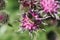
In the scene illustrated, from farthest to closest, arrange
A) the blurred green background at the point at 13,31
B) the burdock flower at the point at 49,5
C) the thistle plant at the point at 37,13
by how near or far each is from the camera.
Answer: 1. the blurred green background at the point at 13,31
2. the burdock flower at the point at 49,5
3. the thistle plant at the point at 37,13

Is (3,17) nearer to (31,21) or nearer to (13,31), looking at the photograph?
(31,21)

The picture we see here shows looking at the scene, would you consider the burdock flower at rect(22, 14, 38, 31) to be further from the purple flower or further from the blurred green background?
the blurred green background

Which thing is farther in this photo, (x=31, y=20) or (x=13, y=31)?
(x=13, y=31)

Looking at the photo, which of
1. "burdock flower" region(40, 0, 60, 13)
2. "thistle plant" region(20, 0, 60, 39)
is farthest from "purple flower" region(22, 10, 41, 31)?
"burdock flower" region(40, 0, 60, 13)

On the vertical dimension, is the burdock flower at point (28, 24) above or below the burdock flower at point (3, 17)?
below

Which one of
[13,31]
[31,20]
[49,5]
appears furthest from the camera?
[13,31]

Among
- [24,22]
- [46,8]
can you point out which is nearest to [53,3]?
[46,8]

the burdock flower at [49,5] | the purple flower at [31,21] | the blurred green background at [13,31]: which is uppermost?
the burdock flower at [49,5]

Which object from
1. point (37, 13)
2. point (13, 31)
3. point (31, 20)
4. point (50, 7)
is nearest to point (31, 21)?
point (31, 20)

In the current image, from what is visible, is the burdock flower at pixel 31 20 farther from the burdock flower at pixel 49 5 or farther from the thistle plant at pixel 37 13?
the burdock flower at pixel 49 5

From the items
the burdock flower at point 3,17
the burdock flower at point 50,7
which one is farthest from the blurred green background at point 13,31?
the burdock flower at point 50,7
